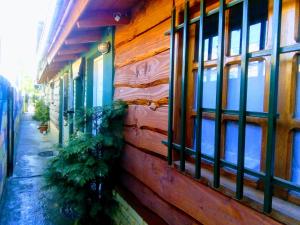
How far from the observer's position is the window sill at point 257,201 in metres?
1.05

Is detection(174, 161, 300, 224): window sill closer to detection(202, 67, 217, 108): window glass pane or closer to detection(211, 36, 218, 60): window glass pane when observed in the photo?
detection(202, 67, 217, 108): window glass pane

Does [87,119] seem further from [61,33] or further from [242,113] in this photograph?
[242,113]

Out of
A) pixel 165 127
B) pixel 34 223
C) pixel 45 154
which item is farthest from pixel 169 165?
pixel 45 154

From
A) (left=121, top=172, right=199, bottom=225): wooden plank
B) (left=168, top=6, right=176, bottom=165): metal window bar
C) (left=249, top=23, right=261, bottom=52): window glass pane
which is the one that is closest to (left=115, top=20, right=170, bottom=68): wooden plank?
(left=168, top=6, right=176, bottom=165): metal window bar

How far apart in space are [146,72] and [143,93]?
6.7 inches

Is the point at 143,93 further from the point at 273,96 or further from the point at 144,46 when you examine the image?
the point at 273,96

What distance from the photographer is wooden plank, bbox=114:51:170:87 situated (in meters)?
1.99

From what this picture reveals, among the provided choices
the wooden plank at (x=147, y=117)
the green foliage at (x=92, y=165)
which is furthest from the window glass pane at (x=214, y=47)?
the green foliage at (x=92, y=165)

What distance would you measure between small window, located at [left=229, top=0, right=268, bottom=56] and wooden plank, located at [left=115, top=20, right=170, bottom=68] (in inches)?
21.3

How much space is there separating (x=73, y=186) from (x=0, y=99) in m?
1.54

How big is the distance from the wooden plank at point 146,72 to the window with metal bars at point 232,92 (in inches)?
8.3

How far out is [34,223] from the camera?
334 cm

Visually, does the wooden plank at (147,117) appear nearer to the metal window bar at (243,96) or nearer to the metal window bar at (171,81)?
the metal window bar at (171,81)

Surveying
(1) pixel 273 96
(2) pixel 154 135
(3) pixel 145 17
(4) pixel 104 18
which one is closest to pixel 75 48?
(4) pixel 104 18
